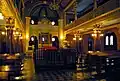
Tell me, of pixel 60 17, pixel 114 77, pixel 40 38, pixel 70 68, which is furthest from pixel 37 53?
pixel 60 17

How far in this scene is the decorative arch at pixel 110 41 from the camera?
78.9ft

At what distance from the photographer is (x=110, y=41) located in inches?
976

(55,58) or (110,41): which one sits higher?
(110,41)

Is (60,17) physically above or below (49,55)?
above

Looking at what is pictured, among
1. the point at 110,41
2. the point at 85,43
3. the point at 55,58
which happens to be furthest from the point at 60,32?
the point at 55,58

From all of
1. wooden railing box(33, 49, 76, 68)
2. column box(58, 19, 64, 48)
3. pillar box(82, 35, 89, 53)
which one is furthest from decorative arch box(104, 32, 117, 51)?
wooden railing box(33, 49, 76, 68)

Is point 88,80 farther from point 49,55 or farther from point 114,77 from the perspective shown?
point 49,55

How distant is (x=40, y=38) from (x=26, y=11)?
4.58 m

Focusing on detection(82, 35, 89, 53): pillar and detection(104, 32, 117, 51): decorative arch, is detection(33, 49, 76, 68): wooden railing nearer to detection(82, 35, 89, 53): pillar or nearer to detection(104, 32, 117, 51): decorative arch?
detection(104, 32, 117, 51): decorative arch

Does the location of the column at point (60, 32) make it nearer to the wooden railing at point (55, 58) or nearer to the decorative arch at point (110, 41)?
the decorative arch at point (110, 41)

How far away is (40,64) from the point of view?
45.3 feet

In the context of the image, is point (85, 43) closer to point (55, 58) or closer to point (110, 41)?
point (110, 41)

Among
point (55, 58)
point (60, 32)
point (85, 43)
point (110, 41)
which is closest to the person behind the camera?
point (55, 58)

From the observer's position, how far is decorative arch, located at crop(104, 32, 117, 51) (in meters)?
24.0
